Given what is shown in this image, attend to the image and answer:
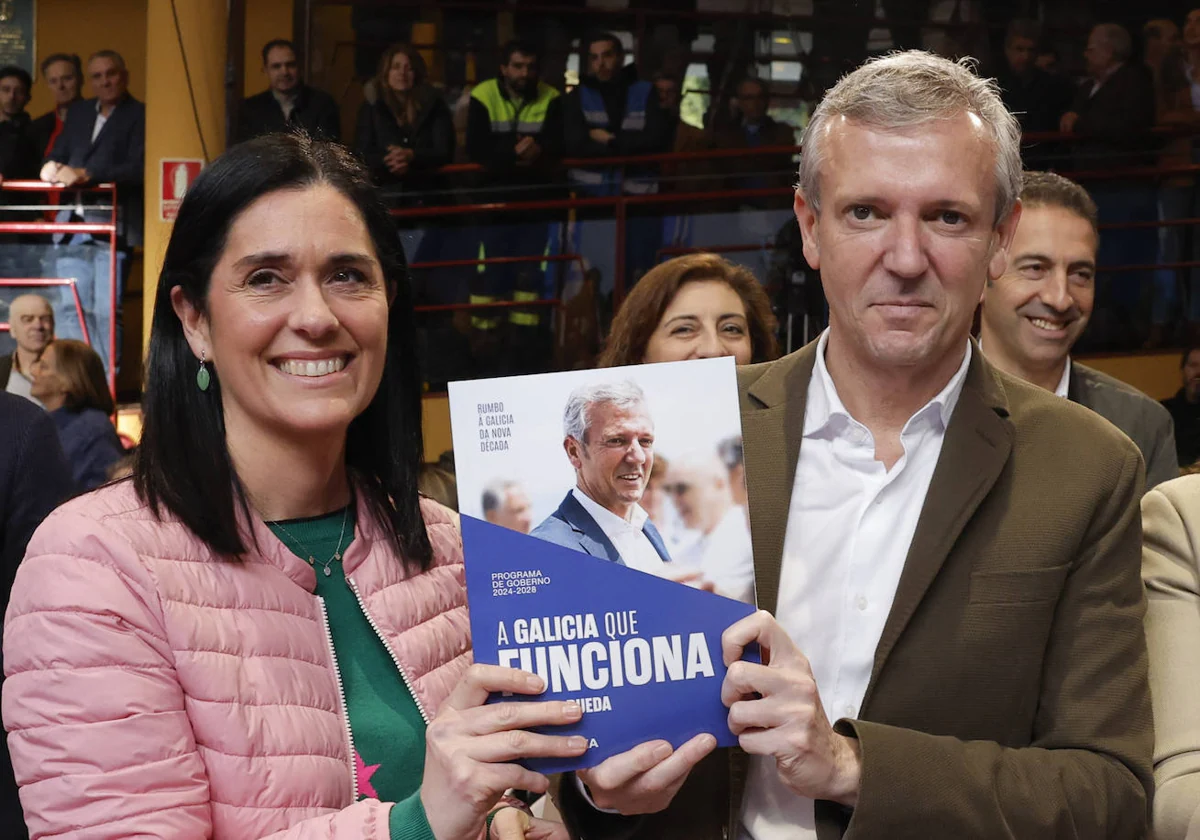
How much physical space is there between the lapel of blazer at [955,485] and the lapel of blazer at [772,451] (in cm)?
15

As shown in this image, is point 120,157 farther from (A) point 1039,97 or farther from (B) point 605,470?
(B) point 605,470

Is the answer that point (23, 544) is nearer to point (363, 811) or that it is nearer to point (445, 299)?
point (363, 811)

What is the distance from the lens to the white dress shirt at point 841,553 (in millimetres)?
1660

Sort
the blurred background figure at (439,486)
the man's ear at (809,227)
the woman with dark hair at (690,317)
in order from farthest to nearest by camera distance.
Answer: the blurred background figure at (439,486) → the woman with dark hair at (690,317) → the man's ear at (809,227)

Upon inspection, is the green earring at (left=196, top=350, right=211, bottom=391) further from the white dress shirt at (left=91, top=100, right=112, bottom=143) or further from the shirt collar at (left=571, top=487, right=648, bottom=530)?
the white dress shirt at (left=91, top=100, right=112, bottom=143)

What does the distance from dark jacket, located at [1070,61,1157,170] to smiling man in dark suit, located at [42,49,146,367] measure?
569cm

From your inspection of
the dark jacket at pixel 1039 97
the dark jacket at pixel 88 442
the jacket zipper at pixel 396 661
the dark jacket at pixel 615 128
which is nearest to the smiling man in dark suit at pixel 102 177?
the dark jacket at pixel 615 128

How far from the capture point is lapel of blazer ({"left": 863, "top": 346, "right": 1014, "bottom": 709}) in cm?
160

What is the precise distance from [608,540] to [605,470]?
0.07 meters

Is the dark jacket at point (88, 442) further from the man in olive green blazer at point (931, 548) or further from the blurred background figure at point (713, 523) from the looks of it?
the blurred background figure at point (713, 523)

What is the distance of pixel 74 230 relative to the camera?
8.86 metres

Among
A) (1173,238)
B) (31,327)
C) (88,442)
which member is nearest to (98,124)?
(31,327)

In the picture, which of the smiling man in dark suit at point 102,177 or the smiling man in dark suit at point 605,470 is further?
the smiling man in dark suit at point 102,177

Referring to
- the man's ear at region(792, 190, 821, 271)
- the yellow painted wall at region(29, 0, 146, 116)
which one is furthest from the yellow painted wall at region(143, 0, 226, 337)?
the man's ear at region(792, 190, 821, 271)
